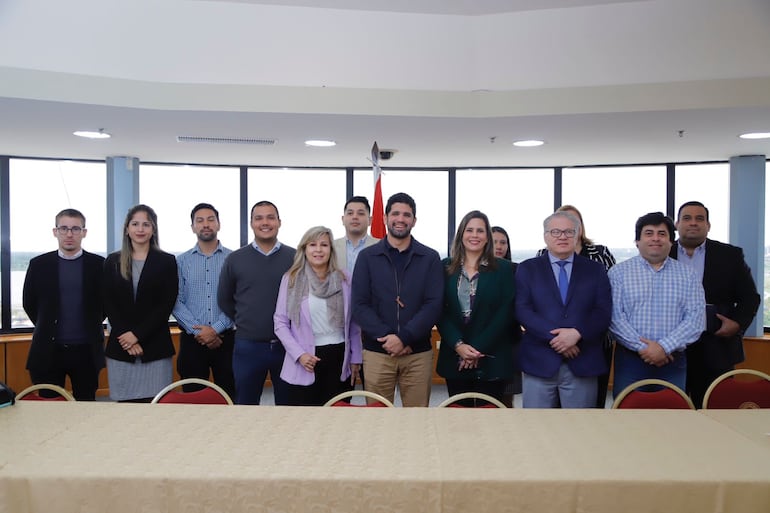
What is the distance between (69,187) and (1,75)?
310cm

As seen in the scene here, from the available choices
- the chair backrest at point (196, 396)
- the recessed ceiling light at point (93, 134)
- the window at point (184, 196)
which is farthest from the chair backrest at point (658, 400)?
the window at point (184, 196)

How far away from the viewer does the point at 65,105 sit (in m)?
3.94

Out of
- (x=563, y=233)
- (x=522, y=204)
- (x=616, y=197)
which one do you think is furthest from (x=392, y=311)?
(x=616, y=197)

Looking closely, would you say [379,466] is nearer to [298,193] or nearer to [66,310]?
[66,310]

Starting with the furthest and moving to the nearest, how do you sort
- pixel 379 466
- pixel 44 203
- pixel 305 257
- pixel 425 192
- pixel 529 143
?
pixel 425 192 → pixel 44 203 → pixel 529 143 → pixel 305 257 → pixel 379 466

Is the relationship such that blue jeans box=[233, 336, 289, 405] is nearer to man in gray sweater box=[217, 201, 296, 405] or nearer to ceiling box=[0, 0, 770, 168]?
man in gray sweater box=[217, 201, 296, 405]

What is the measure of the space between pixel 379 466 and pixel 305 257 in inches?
70.2

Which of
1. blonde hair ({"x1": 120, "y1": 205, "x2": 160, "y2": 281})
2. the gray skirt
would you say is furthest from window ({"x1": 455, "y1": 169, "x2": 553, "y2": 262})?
the gray skirt

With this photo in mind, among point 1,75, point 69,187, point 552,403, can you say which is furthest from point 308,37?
point 69,187

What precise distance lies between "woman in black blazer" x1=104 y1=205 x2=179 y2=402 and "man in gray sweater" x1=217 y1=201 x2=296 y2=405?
397mm

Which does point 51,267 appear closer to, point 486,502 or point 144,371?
point 144,371

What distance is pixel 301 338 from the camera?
344cm

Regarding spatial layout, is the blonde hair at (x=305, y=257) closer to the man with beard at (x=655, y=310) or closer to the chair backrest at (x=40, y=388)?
A: the chair backrest at (x=40, y=388)

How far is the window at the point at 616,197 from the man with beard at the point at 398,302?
3.93 m
